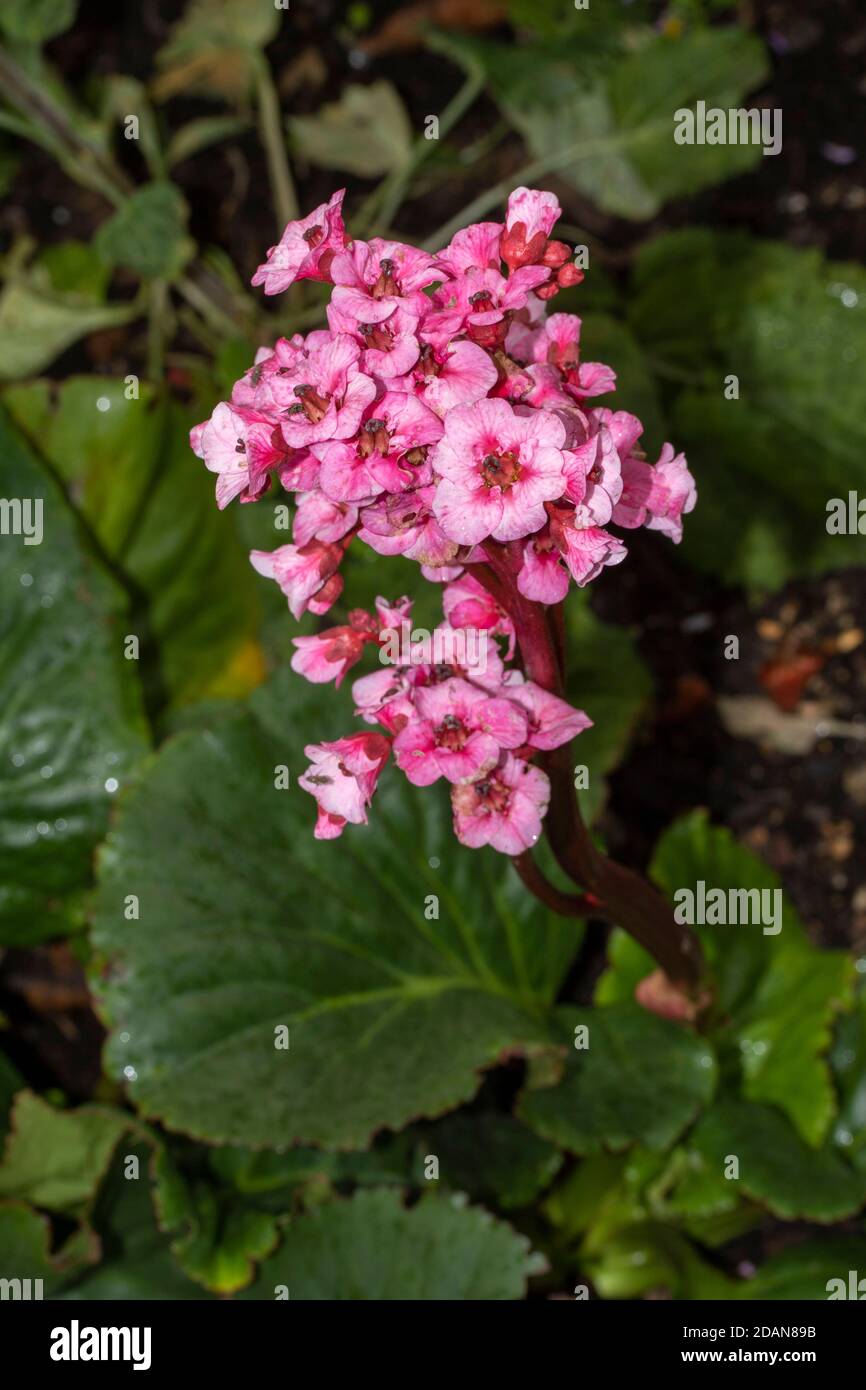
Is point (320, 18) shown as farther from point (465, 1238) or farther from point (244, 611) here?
point (465, 1238)

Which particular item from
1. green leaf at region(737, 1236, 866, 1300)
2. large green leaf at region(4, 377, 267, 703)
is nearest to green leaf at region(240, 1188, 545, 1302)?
green leaf at region(737, 1236, 866, 1300)

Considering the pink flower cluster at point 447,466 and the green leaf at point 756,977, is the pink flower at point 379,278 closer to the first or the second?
the pink flower cluster at point 447,466

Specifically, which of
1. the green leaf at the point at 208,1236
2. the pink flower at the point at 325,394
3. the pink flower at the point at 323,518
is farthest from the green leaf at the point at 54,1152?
the pink flower at the point at 325,394

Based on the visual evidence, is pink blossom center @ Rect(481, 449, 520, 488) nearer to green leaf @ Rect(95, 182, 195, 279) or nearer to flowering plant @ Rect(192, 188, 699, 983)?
flowering plant @ Rect(192, 188, 699, 983)

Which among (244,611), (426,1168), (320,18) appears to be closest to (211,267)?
(320,18)

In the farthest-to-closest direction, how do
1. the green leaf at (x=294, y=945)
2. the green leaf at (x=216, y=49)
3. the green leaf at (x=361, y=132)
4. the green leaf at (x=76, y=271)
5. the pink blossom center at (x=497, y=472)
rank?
the green leaf at (x=76, y=271) < the green leaf at (x=361, y=132) < the green leaf at (x=216, y=49) < the green leaf at (x=294, y=945) < the pink blossom center at (x=497, y=472)

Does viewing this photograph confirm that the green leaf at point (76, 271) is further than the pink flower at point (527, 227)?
Yes
